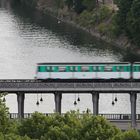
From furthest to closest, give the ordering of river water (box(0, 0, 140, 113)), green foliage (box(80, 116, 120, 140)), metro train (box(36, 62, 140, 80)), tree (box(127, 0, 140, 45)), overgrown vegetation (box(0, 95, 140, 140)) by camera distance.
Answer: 1. tree (box(127, 0, 140, 45))
2. river water (box(0, 0, 140, 113))
3. metro train (box(36, 62, 140, 80))
4. green foliage (box(80, 116, 120, 140))
5. overgrown vegetation (box(0, 95, 140, 140))

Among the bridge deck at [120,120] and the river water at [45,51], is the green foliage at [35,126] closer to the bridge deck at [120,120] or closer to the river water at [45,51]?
the bridge deck at [120,120]

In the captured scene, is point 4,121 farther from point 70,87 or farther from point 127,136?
point 70,87

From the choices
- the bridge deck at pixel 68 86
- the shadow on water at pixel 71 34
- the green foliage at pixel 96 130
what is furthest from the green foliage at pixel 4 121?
the shadow on water at pixel 71 34

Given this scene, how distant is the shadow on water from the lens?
140m

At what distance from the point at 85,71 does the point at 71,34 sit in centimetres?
7345

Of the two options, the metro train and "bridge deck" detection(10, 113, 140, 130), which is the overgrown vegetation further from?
the metro train

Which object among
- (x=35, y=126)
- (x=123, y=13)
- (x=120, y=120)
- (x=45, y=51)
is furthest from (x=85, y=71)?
(x=123, y=13)

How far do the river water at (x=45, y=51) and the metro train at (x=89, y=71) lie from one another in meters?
8.44

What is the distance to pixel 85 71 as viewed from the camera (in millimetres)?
88125

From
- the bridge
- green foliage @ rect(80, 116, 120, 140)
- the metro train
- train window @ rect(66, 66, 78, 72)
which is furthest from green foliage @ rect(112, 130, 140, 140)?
train window @ rect(66, 66, 78, 72)

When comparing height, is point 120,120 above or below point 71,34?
below

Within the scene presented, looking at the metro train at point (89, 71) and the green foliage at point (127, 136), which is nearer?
the green foliage at point (127, 136)

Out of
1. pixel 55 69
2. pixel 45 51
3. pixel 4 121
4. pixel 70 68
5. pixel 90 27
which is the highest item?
pixel 90 27

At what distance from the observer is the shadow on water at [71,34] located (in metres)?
140
